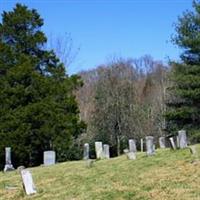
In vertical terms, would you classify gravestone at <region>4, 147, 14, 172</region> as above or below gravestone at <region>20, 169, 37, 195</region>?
Answer: above

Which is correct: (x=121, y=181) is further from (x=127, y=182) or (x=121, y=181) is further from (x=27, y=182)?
(x=27, y=182)

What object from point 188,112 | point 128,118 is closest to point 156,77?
point 128,118

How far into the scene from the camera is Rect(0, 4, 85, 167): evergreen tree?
28.2 metres

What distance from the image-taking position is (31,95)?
29406 millimetres

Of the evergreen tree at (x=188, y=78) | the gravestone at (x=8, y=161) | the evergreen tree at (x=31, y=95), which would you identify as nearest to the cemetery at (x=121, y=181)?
the gravestone at (x=8, y=161)

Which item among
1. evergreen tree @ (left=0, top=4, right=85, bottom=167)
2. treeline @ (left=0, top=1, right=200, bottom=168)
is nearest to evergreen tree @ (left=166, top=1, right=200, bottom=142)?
treeline @ (left=0, top=1, right=200, bottom=168)

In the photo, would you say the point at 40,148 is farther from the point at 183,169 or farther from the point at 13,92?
the point at 183,169

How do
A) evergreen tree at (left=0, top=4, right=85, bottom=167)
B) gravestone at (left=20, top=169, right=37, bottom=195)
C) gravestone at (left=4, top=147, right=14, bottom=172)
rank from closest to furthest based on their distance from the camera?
1. gravestone at (left=20, top=169, right=37, bottom=195)
2. gravestone at (left=4, top=147, right=14, bottom=172)
3. evergreen tree at (left=0, top=4, right=85, bottom=167)

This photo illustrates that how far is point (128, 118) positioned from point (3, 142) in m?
20.6

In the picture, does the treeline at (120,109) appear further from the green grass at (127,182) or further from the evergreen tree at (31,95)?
the green grass at (127,182)

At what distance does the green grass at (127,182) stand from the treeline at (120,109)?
2741 cm

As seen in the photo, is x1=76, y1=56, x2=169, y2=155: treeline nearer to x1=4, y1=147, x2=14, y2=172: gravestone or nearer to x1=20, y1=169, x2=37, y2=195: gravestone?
x1=4, y1=147, x2=14, y2=172: gravestone

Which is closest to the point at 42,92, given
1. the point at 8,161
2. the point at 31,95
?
the point at 31,95

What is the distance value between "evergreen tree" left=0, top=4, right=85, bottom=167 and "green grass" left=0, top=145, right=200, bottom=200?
1162cm
